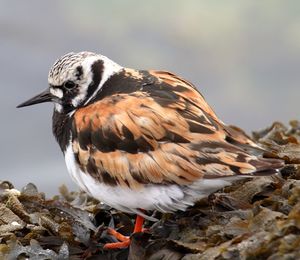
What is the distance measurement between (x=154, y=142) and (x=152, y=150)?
1.4 inches

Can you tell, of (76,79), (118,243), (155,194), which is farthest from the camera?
(76,79)

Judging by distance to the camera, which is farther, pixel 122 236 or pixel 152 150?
pixel 122 236

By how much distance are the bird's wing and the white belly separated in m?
0.03

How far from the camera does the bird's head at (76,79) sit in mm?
4094

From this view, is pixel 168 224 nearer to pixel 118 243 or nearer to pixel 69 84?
pixel 118 243

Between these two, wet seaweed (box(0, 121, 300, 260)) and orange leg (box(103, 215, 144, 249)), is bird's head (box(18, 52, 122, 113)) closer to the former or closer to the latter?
wet seaweed (box(0, 121, 300, 260))

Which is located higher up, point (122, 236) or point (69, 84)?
point (69, 84)

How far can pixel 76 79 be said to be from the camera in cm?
412

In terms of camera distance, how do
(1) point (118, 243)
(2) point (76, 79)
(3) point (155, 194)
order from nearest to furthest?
(3) point (155, 194), (1) point (118, 243), (2) point (76, 79)

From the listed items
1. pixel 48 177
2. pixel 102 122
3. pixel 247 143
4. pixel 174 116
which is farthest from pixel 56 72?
pixel 48 177

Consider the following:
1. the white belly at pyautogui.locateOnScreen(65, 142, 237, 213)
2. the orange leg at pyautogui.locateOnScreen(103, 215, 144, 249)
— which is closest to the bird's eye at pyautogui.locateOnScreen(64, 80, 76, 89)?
the white belly at pyautogui.locateOnScreen(65, 142, 237, 213)

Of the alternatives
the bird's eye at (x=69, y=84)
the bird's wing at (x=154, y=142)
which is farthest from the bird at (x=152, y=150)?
the bird's eye at (x=69, y=84)

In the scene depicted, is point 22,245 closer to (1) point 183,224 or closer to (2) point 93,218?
(2) point 93,218

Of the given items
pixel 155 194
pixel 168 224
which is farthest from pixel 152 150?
pixel 168 224
